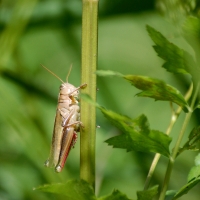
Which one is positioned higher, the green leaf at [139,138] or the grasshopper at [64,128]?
the green leaf at [139,138]

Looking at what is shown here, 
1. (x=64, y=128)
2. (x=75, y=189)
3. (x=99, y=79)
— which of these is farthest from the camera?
(x=99, y=79)

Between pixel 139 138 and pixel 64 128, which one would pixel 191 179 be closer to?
pixel 139 138

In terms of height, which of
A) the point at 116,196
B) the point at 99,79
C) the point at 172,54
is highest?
the point at 172,54

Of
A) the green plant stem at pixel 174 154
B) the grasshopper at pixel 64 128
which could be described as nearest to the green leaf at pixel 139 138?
the green plant stem at pixel 174 154

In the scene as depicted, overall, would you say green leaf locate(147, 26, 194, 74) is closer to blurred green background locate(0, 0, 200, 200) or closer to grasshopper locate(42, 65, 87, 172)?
grasshopper locate(42, 65, 87, 172)

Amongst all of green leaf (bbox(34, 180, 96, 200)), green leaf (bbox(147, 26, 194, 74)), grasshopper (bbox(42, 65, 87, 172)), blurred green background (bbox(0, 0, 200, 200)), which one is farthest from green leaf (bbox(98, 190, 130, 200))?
blurred green background (bbox(0, 0, 200, 200))

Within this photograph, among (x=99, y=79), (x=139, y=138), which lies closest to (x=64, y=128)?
(x=139, y=138)

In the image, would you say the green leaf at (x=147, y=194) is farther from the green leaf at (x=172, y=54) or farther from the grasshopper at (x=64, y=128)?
the grasshopper at (x=64, y=128)
